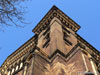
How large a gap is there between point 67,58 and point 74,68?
67.0 inches

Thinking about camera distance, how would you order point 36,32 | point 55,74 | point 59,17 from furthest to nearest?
1. point 36,32
2. point 59,17
3. point 55,74

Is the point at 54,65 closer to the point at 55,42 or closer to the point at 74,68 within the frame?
the point at 74,68

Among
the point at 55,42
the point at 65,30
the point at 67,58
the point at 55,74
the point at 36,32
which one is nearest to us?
the point at 55,74

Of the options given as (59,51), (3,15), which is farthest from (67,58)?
(3,15)

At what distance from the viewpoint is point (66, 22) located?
21.2 m

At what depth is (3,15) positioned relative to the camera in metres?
7.20

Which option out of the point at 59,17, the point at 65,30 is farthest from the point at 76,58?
the point at 59,17

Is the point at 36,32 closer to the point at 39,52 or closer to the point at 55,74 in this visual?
the point at 39,52

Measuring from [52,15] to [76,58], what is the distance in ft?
36.2

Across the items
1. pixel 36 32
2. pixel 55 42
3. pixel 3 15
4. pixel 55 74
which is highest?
pixel 36 32

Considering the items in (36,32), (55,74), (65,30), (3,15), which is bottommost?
(55,74)

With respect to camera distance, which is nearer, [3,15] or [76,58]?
[3,15]

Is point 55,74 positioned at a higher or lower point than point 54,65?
lower

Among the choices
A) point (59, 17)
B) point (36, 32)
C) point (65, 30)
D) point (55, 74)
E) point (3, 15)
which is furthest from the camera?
point (36, 32)
